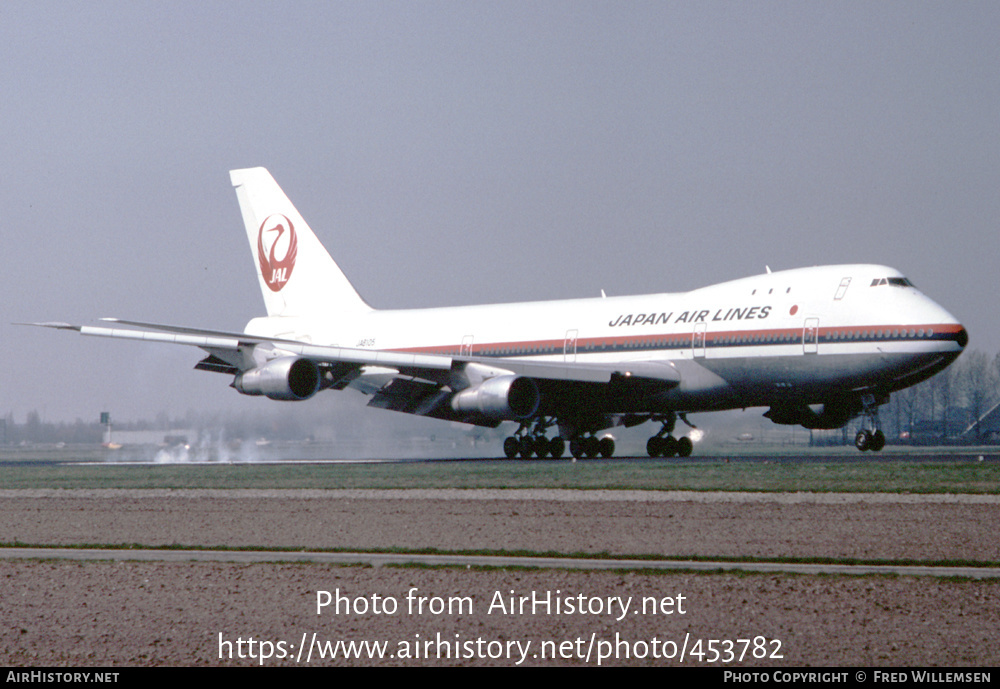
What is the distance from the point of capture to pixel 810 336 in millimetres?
31531

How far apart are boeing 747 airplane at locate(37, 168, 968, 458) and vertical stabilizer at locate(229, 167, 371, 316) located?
3324 millimetres

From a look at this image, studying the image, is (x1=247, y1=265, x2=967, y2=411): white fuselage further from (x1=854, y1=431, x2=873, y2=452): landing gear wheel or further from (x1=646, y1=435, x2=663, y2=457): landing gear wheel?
(x1=646, y1=435, x2=663, y2=457): landing gear wheel

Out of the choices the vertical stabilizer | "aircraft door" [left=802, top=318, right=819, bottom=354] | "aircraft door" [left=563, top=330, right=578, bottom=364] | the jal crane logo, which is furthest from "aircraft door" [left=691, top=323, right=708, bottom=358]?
the jal crane logo

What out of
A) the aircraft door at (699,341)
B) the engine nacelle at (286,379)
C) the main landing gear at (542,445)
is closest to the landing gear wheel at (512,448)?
the main landing gear at (542,445)

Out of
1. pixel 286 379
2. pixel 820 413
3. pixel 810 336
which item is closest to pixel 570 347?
pixel 820 413

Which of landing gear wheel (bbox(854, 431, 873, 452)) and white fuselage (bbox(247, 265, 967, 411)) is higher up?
white fuselage (bbox(247, 265, 967, 411))

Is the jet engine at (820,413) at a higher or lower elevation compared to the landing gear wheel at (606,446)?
higher

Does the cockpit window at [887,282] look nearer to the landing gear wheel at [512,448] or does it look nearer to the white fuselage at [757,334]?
the white fuselage at [757,334]

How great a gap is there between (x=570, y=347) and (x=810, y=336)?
8129 millimetres

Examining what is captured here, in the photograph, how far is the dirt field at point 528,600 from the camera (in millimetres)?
9320

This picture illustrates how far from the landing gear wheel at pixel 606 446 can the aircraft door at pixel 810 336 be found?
8415mm

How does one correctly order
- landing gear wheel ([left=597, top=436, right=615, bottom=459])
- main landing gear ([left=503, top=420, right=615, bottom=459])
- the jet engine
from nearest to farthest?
the jet engine → main landing gear ([left=503, top=420, right=615, bottom=459]) → landing gear wheel ([left=597, top=436, right=615, bottom=459])

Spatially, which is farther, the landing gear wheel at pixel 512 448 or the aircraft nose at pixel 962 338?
the landing gear wheel at pixel 512 448

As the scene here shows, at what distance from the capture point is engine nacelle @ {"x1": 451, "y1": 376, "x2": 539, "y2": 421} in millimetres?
33406
